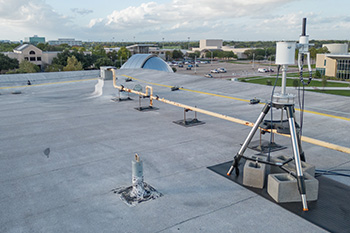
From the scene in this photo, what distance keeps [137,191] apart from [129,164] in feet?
7.53

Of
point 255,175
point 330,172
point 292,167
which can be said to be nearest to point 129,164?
point 255,175

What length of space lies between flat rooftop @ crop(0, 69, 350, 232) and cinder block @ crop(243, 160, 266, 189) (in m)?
0.30

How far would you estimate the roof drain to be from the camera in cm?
738

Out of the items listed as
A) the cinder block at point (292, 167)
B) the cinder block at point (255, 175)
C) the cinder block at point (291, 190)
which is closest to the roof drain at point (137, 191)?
the cinder block at point (255, 175)

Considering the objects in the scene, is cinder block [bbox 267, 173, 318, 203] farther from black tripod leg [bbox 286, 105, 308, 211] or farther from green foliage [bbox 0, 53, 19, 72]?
green foliage [bbox 0, 53, 19, 72]

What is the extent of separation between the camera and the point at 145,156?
1046cm

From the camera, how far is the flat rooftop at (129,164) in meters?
6.52

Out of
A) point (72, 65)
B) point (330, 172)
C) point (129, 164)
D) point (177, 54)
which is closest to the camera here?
point (330, 172)

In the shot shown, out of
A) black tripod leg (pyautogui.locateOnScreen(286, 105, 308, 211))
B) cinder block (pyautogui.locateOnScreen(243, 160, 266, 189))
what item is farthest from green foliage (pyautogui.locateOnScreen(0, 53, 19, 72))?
black tripod leg (pyautogui.locateOnScreen(286, 105, 308, 211))

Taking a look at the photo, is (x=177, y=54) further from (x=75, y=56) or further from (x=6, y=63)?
(x=6, y=63)

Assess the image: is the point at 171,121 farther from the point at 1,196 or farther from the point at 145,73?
the point at 145,73

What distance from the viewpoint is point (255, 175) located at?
7957 millimetres

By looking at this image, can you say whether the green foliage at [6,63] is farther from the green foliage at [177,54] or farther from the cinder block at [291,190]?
the cinder block at [291,190]

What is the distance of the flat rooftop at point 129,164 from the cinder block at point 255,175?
304 millimetres
